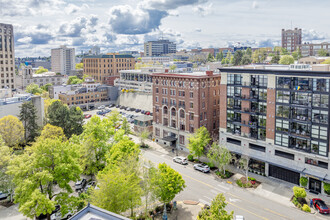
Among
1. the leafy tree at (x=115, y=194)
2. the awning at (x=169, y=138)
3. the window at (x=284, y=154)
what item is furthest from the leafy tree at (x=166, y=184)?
the awning at (x=169, y=138)

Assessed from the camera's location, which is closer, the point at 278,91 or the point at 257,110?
the point at 278,91

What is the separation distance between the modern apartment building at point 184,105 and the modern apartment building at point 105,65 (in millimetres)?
97052

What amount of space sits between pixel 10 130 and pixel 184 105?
148 feet

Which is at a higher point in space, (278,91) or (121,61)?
(121,61)

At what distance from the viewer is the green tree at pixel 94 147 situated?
178ft

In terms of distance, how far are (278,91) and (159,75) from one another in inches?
1454

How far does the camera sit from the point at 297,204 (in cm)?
4734

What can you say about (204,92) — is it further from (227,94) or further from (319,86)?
(319,86)

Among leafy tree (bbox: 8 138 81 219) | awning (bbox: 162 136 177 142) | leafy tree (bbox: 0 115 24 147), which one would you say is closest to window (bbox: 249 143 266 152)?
awning (bbox: 162 136 177 142)

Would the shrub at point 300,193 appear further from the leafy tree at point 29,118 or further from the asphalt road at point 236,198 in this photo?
the leafy tree at point 29,118

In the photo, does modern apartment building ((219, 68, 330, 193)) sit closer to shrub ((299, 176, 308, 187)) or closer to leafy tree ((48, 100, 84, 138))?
shrub ((299, 176, 308, 187))

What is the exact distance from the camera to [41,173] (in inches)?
1494

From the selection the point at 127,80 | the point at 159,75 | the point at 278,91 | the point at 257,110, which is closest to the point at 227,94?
the point at 257,110

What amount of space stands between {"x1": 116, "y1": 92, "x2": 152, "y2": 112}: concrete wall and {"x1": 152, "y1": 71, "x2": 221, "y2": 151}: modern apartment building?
40.4m
